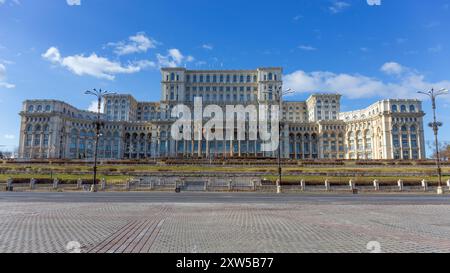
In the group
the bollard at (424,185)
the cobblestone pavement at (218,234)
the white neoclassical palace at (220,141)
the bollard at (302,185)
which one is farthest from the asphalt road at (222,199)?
the white neoclassical palace at (220,141)

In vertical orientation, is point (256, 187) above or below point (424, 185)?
below

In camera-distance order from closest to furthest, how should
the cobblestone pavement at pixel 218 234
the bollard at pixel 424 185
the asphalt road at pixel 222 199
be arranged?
the cobblestone pavement at pixel 218 234 → the asphalt road at pixel 222 199 → the bollard at pixel 424 185

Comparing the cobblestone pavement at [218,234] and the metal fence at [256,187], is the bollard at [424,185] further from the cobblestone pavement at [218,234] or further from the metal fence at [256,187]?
the cobblestone pavement at [218,234]

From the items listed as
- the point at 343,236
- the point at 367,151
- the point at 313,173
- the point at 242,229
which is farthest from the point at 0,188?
the point at 367,151

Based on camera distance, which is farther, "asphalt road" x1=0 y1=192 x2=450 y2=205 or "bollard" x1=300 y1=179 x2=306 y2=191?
"bollard" x1=300 y1=179 x2=306 y2=191

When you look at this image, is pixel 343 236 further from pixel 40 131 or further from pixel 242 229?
pixel 40 131

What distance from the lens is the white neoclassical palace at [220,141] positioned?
116562 millimetres

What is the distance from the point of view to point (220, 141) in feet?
392

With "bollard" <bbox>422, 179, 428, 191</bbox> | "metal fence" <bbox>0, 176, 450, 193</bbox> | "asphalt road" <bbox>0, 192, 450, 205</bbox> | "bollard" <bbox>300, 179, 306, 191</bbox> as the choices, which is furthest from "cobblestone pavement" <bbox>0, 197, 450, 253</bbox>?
"bollard" <bbox>422, 179, 428, 191</bbox>

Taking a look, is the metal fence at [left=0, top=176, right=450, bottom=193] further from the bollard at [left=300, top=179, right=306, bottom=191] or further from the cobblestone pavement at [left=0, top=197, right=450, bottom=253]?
the cobblestone pavement at [left=0, top=197, right=450, bottom=253]

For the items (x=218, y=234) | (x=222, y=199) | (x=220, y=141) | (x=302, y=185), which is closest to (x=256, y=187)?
(x=302, y=185)

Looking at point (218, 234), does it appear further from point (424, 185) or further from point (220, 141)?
point (220, 141)

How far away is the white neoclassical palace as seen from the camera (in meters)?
117

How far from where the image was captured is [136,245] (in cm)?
700
